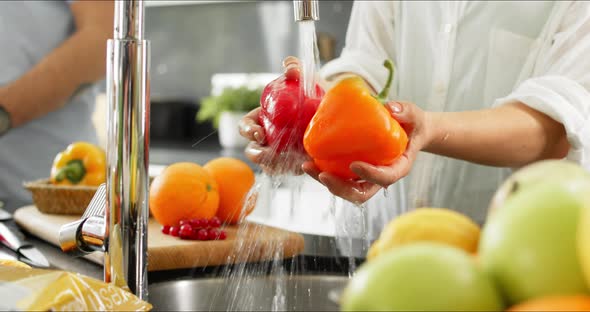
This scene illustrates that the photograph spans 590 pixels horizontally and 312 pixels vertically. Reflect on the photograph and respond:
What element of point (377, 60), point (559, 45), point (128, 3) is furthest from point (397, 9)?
point (128, 3)

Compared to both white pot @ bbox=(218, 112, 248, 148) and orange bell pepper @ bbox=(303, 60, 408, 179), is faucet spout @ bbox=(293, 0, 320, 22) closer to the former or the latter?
orange bell pepper @ bbox=(303, 60, 408, 179)

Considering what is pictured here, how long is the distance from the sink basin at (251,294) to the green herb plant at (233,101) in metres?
2.24

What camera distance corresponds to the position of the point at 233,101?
3.40 meters

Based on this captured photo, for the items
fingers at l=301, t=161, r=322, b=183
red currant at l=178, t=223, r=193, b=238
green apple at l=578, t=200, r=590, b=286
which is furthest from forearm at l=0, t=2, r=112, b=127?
green apple at l=578, t=200, r=590, b=286

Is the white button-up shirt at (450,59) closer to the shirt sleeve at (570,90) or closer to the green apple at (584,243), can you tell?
the shirt sleeve at (570,90)

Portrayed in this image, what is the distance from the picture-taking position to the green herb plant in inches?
133

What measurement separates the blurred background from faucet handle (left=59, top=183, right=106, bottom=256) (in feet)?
9.08

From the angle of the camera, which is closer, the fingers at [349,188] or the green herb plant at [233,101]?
the fingers at [349,188]

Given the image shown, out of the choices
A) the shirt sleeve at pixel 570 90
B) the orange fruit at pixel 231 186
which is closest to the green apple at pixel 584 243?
the shirt sleeve at pixel 570 90

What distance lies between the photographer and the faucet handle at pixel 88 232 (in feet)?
2.37

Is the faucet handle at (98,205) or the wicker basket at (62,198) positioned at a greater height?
the faucet handle at (98,205)

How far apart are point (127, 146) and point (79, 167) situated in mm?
904

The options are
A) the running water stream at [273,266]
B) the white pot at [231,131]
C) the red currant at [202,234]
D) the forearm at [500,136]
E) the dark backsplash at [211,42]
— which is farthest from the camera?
the dark backsplash at [211,42]

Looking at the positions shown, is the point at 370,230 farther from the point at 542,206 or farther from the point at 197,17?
the point at 197,17
